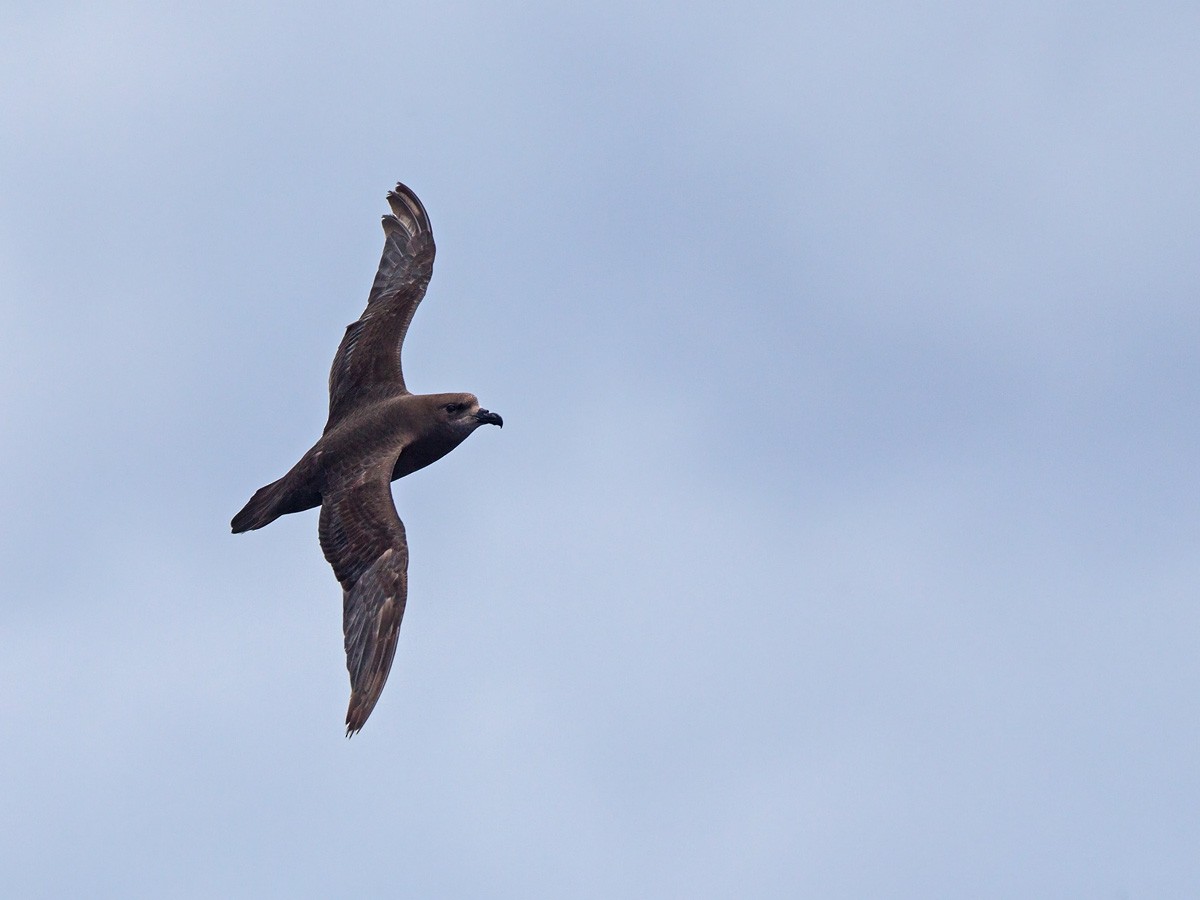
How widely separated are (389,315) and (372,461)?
2.83 metres

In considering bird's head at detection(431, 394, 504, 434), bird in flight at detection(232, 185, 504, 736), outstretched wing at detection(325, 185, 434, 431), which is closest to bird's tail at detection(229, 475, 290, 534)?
bird in flight at detection(232, 185, 504, 736)

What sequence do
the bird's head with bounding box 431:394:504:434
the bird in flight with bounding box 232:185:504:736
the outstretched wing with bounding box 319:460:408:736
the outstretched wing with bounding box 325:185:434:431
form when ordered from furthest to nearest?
the outstretched wing with bounding box 325:185:434:431 → the bird's head with bounding box 431:394:504:434 → the bird in flight with bounding box 232:185:504:736 → the outstretched wing with bounding box 319:460:408:736

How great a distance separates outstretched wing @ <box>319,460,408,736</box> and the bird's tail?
683 mm

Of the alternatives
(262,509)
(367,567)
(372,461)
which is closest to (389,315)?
(372,461)

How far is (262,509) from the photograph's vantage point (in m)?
21.6

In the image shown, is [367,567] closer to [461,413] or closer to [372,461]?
[372,461]

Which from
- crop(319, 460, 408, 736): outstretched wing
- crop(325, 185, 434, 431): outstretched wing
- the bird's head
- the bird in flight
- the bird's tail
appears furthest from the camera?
crop(325, 185, 434, 431): outstretched wing

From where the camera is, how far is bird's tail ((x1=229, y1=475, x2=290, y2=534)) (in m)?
21.5

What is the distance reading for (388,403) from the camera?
22062mm

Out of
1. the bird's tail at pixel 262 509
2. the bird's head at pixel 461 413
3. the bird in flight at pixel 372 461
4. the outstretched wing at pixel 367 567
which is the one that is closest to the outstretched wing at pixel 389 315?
the bird in flight at pixel 372 461

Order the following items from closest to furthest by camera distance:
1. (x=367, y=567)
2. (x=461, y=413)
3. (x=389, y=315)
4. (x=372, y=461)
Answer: (x=367, y=567), (x=372, y=461), (x=461, y=413), (x=389, y=315)

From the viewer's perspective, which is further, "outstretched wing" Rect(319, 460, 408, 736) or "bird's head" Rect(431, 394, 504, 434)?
"bird's head" Rect(431, 394, 504, 434)

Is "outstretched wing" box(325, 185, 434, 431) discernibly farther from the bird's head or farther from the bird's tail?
the bird's tail

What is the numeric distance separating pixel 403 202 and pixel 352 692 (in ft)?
27.0
